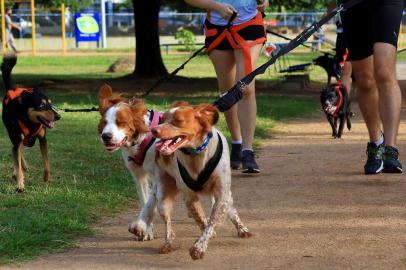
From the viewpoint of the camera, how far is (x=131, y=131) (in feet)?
18.1

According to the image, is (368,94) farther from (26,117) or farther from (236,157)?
(26,117)

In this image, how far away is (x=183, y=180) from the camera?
5.29m

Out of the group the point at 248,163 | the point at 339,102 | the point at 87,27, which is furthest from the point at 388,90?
the point at 87,27

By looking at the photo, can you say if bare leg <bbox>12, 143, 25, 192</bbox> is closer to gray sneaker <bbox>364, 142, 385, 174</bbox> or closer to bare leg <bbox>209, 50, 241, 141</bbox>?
bare leg <bbox>209, 50, 241, 141</bbox>

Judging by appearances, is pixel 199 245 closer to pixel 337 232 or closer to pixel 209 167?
pixel 209 167

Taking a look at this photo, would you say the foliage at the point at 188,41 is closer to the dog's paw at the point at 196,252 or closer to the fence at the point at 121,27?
the fence at the point at 121,27

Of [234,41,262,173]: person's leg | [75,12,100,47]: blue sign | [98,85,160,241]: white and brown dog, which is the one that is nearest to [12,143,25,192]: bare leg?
[98,85,160,241]: white and brown dog

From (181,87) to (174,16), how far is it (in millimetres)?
32082

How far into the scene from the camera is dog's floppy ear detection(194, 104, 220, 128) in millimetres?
5090

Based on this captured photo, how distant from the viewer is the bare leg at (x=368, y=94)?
8.01 meters

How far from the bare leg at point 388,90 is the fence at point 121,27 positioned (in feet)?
127

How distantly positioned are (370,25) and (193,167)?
324cm


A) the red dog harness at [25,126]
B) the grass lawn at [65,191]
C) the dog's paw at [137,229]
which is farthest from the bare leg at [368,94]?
the dog's paw at [137,229]

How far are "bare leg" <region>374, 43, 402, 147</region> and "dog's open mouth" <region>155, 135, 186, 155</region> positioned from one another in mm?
3115
